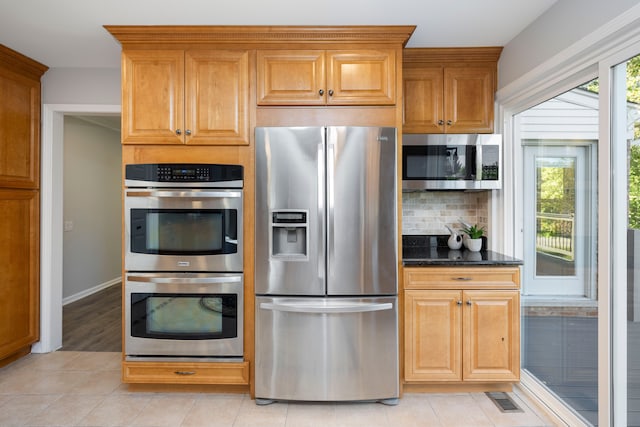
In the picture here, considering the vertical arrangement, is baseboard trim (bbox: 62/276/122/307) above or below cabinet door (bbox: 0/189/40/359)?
below

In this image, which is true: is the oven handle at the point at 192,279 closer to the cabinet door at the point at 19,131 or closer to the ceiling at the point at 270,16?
the cabinet door at the point at 19,131

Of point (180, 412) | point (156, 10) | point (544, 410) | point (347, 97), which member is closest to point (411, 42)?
point (347, 97)

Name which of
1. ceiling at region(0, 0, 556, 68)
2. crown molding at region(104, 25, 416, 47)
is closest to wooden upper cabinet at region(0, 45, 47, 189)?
ceiling at region(0, 0, 556, 68)

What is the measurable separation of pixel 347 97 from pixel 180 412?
223 centimetres

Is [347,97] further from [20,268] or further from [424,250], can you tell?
[20,268]

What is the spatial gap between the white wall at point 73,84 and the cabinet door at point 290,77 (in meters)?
1.55

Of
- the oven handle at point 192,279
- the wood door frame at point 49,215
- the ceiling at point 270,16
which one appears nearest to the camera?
the ceiling at point 270,16

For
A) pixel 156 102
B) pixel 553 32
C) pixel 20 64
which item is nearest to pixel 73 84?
pixel 20 64

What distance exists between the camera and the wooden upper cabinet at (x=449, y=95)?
10.2ft

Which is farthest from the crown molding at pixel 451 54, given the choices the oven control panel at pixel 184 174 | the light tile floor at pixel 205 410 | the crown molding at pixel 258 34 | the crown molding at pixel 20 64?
the crown molding at pixel 20 64

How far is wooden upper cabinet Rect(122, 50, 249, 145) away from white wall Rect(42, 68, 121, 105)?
0.95 m

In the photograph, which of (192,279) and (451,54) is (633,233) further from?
(192,279)

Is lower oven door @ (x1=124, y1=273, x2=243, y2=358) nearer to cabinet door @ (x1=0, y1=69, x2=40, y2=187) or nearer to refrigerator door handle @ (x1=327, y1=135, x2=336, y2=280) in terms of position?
refrigerator door handle @ (x1=327, y1=135, x2=336, y2=280)

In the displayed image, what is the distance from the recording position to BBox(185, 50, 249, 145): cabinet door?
2666 mm
